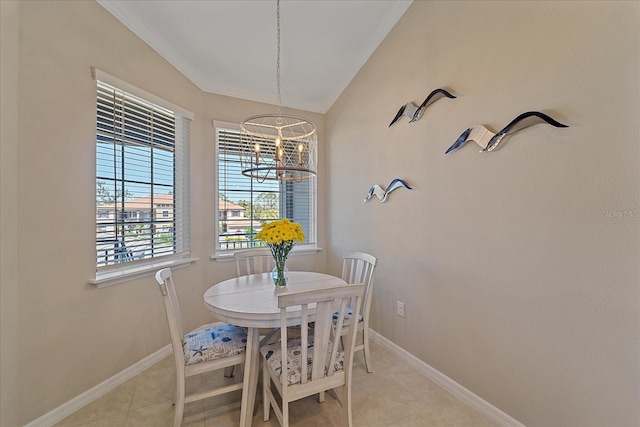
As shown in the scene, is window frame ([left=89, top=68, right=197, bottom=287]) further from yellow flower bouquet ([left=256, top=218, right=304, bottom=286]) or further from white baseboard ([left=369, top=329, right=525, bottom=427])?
white baseboard ([left=369, top=329, right=525, bottom=427])

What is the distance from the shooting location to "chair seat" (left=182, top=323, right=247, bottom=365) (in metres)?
1.64

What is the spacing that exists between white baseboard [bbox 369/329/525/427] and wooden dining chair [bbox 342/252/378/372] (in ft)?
0.92

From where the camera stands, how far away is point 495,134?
1.72 m

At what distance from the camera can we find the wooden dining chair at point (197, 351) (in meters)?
1.55

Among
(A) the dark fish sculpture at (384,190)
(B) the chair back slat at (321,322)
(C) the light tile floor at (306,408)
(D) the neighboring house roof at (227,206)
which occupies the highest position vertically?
(A) the dark fish sculpture at (384,190)

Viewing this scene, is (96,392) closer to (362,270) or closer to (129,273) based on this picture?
(129,273)

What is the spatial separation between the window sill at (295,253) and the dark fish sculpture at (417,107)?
6.29 ft

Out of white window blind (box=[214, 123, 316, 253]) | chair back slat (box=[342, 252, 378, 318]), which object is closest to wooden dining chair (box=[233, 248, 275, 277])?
white window blind (box=[214, 123, 316, 253])

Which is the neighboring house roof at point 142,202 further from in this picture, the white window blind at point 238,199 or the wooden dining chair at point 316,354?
the wooden dining chair at point 316,354

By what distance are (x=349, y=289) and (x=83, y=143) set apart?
2.08 meters

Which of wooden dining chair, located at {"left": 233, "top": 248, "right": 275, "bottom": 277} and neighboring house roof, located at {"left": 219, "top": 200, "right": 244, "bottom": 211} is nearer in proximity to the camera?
wooden dining chair, located at {"left": 233, "top": 248, "right": 275, "bottom": 277}

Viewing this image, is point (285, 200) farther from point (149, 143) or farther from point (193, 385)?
point (193, 385)

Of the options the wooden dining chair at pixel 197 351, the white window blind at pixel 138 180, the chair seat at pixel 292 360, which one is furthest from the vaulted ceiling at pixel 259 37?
the chair seat at pixel 292 360

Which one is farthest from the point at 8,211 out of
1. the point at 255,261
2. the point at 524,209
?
the point at 524,209
